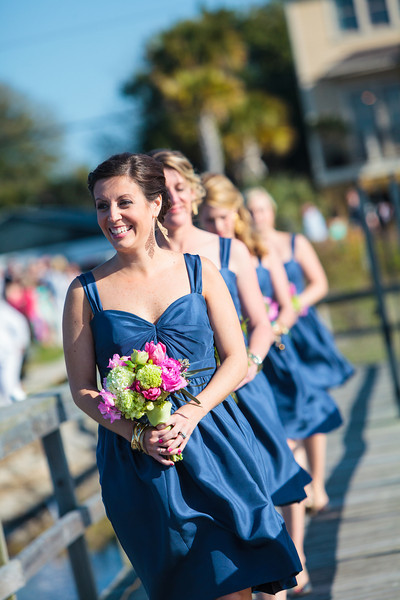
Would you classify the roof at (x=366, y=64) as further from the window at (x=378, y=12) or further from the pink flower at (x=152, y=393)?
the pink flower at (x=152, y=393)

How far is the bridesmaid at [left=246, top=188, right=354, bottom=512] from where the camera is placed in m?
5.28

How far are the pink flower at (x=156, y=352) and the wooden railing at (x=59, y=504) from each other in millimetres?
1065

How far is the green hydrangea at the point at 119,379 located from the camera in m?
2.66

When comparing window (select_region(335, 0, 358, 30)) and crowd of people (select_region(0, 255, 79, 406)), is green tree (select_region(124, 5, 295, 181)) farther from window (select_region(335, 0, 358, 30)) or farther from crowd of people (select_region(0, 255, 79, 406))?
crowd of people (select_region(0, 255, 79, 406))

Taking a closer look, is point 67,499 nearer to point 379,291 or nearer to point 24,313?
point 379,291

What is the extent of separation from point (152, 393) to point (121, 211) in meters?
0.64

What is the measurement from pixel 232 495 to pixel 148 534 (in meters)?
0.31

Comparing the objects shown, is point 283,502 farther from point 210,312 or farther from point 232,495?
point 210,312

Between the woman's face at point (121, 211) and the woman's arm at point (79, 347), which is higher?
the woman's face at point (121, 211)

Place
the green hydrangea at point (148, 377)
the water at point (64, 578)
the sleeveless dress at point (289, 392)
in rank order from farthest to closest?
the water at point (64, 578) < the sleeveless dress at point (289, 392) < the green hydrangea at point (148, 377)

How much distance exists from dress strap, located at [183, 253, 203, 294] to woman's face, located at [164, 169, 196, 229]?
2.43 ft

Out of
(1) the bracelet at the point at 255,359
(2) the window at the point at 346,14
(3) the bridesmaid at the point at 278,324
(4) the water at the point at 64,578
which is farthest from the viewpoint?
(2) the window at the point at 346,14

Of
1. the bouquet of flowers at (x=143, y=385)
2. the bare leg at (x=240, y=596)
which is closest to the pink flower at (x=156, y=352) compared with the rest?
the bouquet of flowers at (x=143, y=385)

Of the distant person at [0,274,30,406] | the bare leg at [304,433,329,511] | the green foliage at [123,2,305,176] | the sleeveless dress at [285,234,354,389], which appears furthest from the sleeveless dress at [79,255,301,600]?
the green foliage at [123,2,305,176]
